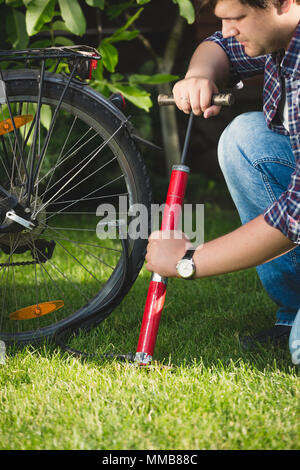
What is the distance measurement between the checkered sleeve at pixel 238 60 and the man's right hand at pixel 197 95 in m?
0.24

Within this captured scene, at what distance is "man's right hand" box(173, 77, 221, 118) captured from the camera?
161 cm

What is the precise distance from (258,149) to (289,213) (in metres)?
0.54

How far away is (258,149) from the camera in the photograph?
1815 millimetres

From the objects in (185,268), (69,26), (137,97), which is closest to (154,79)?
(137,97)

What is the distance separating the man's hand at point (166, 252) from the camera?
145 cm

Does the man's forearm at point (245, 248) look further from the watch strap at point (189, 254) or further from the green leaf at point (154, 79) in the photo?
the green leaf at point (154, 79)

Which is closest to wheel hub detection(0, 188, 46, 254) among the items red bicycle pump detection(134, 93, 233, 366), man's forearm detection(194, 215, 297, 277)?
red bicycle pump detection(134, 93, 233, 366)

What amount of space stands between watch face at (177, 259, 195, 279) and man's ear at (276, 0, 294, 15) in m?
0.61

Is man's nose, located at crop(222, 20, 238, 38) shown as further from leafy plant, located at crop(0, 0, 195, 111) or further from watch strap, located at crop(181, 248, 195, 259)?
leafy plant, located at crop(0, 0, 195, 111)

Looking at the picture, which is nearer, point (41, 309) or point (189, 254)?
point (189, 254)

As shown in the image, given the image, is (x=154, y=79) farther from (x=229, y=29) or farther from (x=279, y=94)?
(x=229, y=29)
